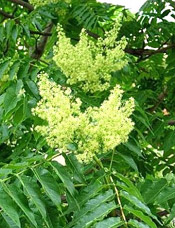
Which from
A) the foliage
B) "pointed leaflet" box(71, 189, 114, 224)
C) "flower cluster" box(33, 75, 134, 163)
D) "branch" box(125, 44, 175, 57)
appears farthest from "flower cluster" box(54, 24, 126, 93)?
"branch" box(125, 44, 175, 57)

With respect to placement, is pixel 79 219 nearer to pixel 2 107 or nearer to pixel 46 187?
pixel 46 187

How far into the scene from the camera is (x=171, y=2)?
3117 millimetres

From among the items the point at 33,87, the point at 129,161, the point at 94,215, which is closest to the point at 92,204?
the point at 94,215

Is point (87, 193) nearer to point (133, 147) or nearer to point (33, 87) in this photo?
point (133, 147)

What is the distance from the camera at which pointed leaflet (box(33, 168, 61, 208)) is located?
1491 mm

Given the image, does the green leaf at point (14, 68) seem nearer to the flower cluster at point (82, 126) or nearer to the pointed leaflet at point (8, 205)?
the flower cluster at point (82, 126)

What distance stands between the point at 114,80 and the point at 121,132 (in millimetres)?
1525

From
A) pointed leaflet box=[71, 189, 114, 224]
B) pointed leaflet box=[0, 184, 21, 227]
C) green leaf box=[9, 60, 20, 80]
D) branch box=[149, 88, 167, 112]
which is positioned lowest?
branch box=[149, 88, 167, 112]

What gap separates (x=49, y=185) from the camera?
154 centimetres

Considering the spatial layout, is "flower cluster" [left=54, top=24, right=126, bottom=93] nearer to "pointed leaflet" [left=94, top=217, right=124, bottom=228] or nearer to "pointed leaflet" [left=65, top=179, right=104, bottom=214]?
"pointed leaflet" [left=65, top=179, right=104, bottom=214]

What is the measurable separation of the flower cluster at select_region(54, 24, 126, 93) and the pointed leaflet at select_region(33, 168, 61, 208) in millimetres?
576

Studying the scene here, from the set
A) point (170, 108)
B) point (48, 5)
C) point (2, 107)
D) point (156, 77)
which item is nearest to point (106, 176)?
point (2, 107)

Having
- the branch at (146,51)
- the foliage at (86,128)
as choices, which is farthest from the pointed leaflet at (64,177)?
the branch at (146,51)

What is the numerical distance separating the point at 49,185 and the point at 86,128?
0.21 m
